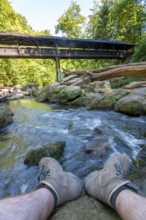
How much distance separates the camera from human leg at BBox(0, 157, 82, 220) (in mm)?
1065

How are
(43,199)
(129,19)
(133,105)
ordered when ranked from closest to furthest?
(43,199) < (133,105) < (129,19)

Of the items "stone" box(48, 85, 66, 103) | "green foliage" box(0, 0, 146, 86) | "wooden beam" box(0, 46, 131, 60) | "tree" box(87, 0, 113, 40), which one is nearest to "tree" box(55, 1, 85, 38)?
"green foliage" box(0, 0, 146, 86)

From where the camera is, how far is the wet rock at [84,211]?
135cm

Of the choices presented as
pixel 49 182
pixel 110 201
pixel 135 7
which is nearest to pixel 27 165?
pixel 49 182

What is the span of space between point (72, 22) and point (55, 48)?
13.5m

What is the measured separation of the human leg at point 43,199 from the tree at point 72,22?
97.4 ft

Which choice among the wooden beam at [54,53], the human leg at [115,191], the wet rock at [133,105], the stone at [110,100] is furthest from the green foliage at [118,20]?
the human leg at [115,191]

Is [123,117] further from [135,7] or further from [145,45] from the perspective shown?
[135,7]

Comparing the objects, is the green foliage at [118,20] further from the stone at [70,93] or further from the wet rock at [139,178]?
the wet rock at [139,178]

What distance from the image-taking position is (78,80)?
11.6m

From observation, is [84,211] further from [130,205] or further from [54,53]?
[54,53]

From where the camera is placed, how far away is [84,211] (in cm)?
143

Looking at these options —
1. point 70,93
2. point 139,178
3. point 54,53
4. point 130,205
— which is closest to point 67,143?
point 139,178

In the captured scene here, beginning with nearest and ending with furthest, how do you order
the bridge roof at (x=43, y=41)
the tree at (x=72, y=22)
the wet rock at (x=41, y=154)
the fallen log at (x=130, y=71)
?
the wet rock at (x=41, y=154) → the fallen log at (x=130, y=71) → the bridge roof at (x=43, y=41) → the tree at (x=72, y=22)
